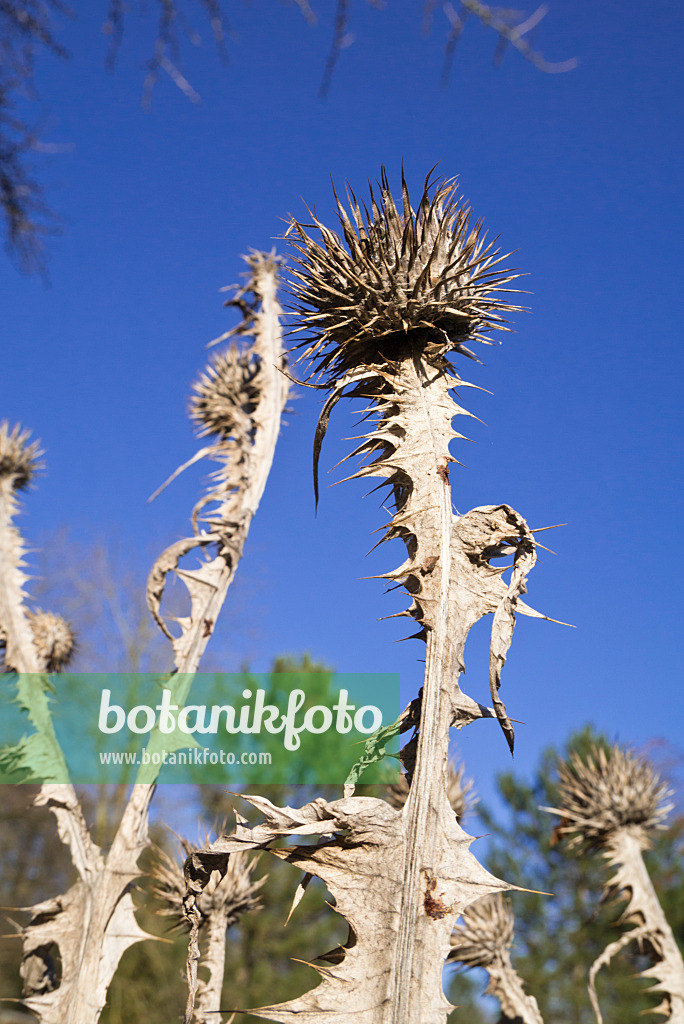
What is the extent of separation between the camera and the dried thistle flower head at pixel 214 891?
12.0ft

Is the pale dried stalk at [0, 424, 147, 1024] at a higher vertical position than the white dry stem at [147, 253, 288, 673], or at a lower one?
lower

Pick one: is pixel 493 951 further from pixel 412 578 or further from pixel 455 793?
pixel 412 578

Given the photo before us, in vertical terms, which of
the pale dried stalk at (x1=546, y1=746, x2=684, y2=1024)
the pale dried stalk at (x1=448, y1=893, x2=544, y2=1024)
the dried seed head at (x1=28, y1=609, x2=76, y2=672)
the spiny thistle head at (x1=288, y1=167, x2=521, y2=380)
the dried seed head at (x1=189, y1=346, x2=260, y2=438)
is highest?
the dried seed head at (x1=189, y1=346, x2=260, y2=438)

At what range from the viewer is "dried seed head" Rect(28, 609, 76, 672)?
4246 millimetres

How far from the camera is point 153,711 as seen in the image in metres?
3.80

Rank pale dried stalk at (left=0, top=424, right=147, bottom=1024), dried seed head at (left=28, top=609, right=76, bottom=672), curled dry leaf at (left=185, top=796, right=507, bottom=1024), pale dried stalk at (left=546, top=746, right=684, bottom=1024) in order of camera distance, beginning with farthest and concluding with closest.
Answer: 1. pale dried stalk at (left=546, top=746, right=684, bottom=1024)
2. dried seed head at (left=28, top=609, right=76, bottom=672)
3. pale dried stalk at (left=0, top=424, right=147, bottom=1024)
4. curled dry leaf at (left=185, top=796, right=507, bottom=1024)

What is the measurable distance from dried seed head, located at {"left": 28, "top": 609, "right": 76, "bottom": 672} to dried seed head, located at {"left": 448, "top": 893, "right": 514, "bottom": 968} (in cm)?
292

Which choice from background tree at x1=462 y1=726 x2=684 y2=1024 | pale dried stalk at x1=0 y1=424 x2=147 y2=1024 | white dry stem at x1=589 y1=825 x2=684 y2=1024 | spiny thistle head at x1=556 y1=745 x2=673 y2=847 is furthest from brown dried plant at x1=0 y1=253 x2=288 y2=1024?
background tree at x1=462 y1=726 x2=684 y2=1024

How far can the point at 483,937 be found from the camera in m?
4.37

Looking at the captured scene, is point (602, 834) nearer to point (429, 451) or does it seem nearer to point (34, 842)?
point (429, 451)

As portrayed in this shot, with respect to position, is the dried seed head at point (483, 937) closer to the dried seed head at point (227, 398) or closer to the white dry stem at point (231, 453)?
the white dry stem at point (231, 453)

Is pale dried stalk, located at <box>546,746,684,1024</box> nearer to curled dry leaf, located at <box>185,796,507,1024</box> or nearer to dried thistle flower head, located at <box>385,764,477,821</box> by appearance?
dried thistle flower head, located at <box>385,764,477,821</box>

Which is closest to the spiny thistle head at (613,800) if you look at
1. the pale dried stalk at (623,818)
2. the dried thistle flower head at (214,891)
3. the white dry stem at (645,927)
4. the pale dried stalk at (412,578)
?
the pale dried stalk at (623,818)

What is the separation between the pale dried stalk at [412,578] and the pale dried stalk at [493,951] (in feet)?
9.38
